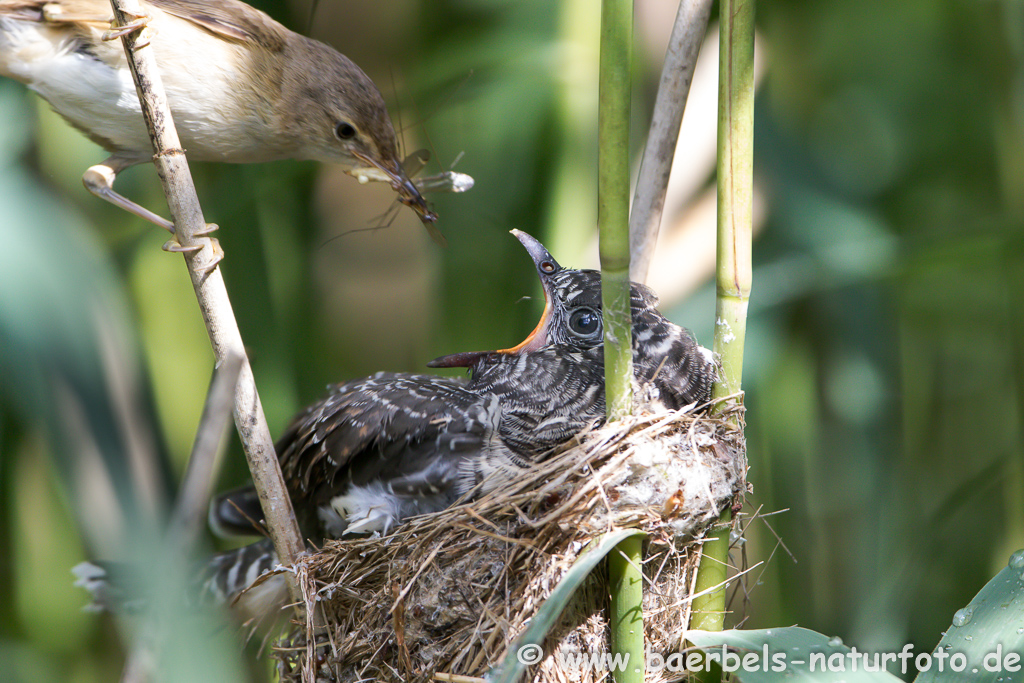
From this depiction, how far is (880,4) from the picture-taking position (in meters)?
2.44

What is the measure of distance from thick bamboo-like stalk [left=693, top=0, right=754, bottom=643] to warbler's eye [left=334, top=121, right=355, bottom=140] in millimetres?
655

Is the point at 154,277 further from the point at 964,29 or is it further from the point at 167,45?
the point at 964,29

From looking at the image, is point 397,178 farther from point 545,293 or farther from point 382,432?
point 382,432

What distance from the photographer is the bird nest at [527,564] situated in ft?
3.72

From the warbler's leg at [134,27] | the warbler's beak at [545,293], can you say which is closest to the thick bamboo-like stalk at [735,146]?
the warbler's beak at [545,293]

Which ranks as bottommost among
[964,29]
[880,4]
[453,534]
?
[453,534]

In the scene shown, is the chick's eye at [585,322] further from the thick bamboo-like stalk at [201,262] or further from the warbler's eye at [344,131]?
the thick bamboo-like stalk at [201,262]

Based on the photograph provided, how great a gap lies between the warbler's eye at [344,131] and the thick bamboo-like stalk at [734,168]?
0.66 metres

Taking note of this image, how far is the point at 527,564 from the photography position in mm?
1168

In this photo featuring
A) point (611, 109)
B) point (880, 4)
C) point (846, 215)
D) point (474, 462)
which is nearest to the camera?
point (611, 109)

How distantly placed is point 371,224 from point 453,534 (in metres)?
1.34

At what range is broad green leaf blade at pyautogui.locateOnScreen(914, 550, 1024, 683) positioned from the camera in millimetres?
845

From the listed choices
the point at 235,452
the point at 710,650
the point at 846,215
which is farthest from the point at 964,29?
the point at 235,452

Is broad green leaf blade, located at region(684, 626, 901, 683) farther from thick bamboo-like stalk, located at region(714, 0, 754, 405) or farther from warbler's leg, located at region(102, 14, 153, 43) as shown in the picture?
warbler's leg, located at region(102, 14, 153, 43)
